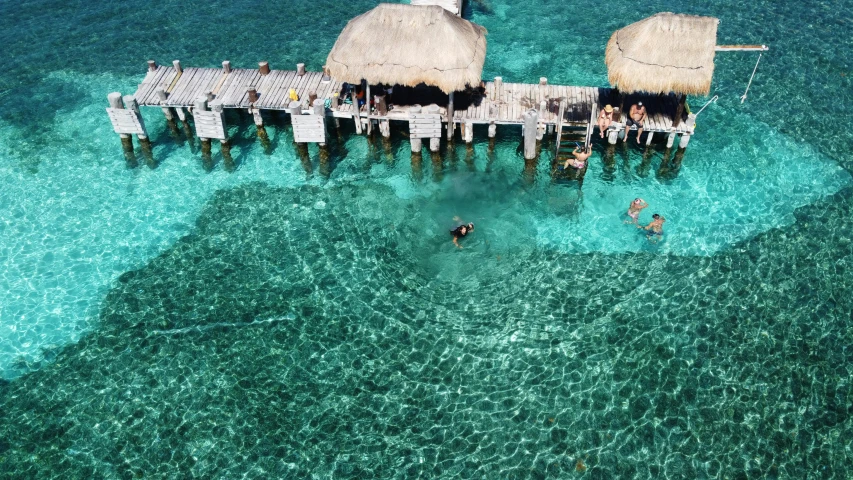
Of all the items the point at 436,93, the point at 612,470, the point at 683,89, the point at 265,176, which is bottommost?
the point at 612,470

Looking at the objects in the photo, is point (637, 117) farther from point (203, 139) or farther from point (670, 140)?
point (203, 139)

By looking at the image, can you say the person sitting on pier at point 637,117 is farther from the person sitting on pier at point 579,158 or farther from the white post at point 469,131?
the white post at point 469,131

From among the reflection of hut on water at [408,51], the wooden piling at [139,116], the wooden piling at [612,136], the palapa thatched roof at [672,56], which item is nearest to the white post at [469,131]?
the reflection of hut on water at [408,51]

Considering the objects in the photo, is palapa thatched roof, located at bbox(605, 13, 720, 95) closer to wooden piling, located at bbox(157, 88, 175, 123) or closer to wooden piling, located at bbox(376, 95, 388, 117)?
wooden piling, located at bbox(376, 95, 388, 117)

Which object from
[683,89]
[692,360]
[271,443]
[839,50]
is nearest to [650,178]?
[683,89]

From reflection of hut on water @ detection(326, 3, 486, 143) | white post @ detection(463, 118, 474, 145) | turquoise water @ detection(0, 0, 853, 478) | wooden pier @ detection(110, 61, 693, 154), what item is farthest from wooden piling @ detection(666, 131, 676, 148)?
→ reflection of hut on water @ detection(326, 3, 486, 143)

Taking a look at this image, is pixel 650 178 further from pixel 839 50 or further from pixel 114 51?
pixel 114 51
